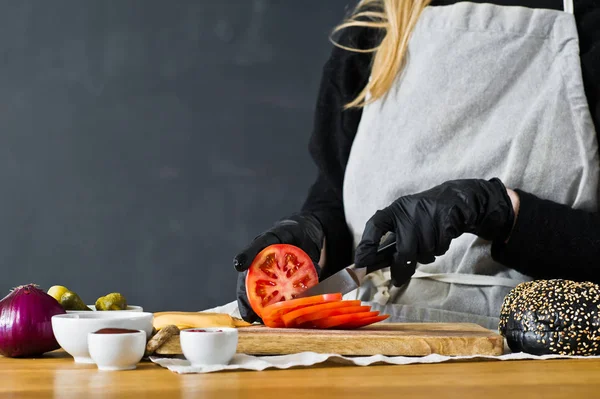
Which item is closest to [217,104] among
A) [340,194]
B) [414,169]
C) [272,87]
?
[272,87]

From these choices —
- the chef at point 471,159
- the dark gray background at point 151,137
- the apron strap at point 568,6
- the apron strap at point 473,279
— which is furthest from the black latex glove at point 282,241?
the dark gray background at point 151,137

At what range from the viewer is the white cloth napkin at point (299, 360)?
92cm

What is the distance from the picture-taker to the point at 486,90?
1545 millimetres

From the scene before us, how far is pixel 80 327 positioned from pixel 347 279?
447 mm

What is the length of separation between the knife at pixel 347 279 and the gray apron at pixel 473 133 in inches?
8.4

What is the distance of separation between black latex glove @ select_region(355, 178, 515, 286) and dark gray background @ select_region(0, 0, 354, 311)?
139 centimetres

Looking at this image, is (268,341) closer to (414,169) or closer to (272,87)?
(414,169)

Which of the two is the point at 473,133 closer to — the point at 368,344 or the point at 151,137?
the point at 368,344

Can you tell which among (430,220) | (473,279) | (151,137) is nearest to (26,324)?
(430,220)

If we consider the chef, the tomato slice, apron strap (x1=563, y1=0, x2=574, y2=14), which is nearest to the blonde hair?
the chef

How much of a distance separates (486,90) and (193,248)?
1348 millimetres

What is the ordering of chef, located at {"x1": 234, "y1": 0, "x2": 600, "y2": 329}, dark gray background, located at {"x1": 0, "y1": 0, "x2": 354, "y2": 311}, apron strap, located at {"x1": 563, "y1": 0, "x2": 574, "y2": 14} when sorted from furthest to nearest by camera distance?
dark gray background, located at {"x1": 0, "y1": 0, "x2": 354, "y2": 311}
apron strap, located at {"x1": 563, "y1": 0, "x2": 574, "y2": 14}
chef, located at {"x1": 234, "y1": 0, "x2": 600, "y2": 329}

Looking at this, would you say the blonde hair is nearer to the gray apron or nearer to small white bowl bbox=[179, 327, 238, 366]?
the gray apron

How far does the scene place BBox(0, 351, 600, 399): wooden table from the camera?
0.78 meters
